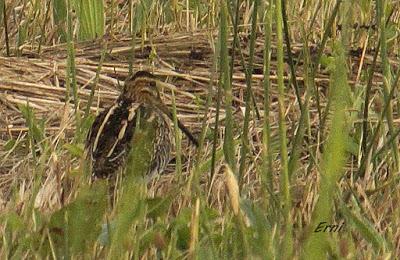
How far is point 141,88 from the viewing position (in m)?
4.66

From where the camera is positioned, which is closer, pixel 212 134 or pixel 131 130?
pixel 131 130

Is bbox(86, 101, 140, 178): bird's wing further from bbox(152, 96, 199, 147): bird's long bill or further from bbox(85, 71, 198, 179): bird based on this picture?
bbox(152, 96, 199, 147): bird's long bill

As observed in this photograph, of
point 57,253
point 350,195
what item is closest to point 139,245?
point 57,253

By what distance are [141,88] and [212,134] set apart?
333 millimetres

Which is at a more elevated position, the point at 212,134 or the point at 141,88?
the point at 141,88

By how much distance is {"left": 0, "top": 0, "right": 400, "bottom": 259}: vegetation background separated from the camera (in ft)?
7.98

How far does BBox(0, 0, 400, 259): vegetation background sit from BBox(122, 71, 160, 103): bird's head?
0.16 m

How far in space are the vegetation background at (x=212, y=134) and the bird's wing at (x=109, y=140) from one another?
69 millimetres

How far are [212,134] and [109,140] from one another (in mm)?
486

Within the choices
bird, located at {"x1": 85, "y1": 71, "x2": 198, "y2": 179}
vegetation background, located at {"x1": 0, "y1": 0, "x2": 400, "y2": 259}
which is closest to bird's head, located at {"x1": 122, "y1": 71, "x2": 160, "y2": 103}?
bird, located at {"x1": 85, "y1": 71, "x2": 198, "y2": 179}

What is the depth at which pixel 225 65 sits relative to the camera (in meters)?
2.97

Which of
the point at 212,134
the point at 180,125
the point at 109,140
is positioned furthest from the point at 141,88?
the point at 109,140

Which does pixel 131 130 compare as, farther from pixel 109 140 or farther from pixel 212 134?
pixel 212 134

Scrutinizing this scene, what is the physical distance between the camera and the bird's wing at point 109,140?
4.15 m
